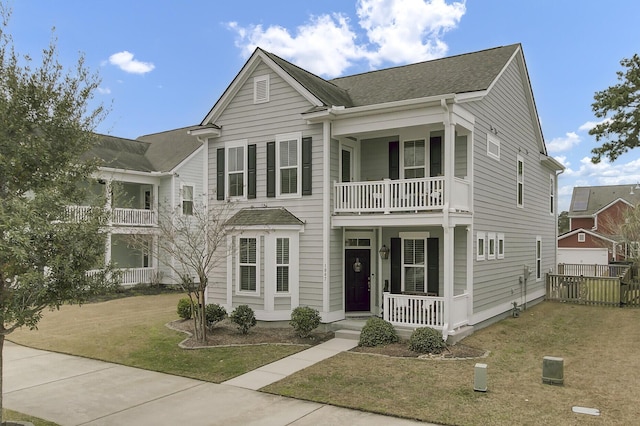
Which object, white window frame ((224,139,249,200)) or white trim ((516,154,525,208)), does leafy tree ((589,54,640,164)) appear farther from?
white window frame ((224,139,249,200))

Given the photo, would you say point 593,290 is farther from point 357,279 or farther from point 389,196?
point 389,196

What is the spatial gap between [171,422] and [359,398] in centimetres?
297

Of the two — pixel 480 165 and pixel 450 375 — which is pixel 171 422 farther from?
pixel 480 165

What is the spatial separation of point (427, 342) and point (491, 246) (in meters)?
5.39

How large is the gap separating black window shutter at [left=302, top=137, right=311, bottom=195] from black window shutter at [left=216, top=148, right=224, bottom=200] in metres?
3.17

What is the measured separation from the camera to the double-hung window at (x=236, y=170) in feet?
49.1

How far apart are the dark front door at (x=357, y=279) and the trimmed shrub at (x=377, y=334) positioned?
2.26 metres

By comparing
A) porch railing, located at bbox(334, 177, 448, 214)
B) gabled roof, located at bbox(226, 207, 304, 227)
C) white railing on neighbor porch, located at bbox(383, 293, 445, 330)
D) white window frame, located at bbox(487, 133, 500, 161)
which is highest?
white window frame, located at bbox(487, 133, 500, 161)

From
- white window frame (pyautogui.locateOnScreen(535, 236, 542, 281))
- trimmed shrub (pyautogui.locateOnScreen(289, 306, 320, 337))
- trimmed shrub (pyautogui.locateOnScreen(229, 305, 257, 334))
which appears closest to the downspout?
trimmed shrub (pyautogui.locateOnScreen(289, 306, 320, 337))

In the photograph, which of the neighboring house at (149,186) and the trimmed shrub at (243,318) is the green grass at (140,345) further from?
the neighboring house at (149,186)

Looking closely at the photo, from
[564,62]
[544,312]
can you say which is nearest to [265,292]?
[544,312]

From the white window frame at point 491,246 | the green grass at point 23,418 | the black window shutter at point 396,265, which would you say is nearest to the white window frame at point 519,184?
the white window frame at point 491,246

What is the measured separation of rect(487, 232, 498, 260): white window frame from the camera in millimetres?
14438

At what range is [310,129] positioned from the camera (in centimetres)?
1366
